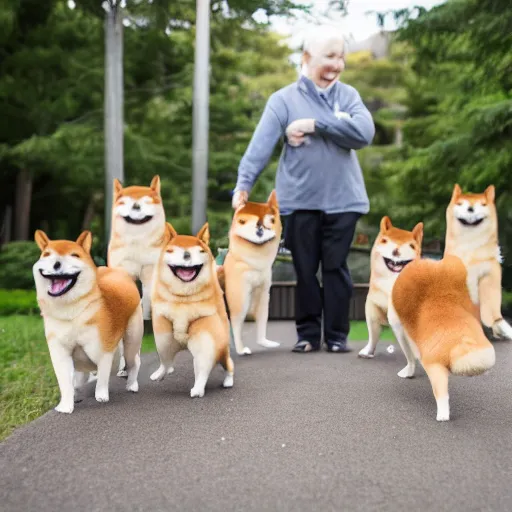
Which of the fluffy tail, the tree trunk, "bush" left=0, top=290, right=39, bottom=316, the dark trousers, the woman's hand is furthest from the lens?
the tree trunk

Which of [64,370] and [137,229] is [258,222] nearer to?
[137,229]

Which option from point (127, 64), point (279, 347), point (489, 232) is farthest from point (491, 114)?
point (127, 64)

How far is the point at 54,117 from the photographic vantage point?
11453 millimetres

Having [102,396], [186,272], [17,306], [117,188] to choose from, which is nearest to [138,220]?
[117,188]

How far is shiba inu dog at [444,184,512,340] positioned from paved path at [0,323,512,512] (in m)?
1.23

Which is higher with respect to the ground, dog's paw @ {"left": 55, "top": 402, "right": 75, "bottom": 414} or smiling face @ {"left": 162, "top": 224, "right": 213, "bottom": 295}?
smiling face @ {"left": 162, "top": 224, "right": 213, "bottom": 295}

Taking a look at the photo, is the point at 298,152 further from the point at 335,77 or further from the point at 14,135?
the point at 14,135

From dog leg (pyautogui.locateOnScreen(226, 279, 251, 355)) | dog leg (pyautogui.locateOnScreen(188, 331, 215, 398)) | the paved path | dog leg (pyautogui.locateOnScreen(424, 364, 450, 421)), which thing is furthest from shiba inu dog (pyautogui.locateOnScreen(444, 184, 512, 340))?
dog leg (pyautogui.locateOnScreen(188, 331, 215, 398))

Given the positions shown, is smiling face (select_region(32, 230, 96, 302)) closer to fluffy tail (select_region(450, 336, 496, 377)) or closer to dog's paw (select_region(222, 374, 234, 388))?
dog's paw (select_region(222, 374, 234, 388))

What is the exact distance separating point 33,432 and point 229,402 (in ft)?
3.02

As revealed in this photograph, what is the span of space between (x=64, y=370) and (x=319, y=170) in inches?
87.9

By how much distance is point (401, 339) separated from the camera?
12.0 feet

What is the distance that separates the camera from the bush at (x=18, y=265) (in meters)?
9.98

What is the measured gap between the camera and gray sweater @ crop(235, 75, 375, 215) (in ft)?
15.3
